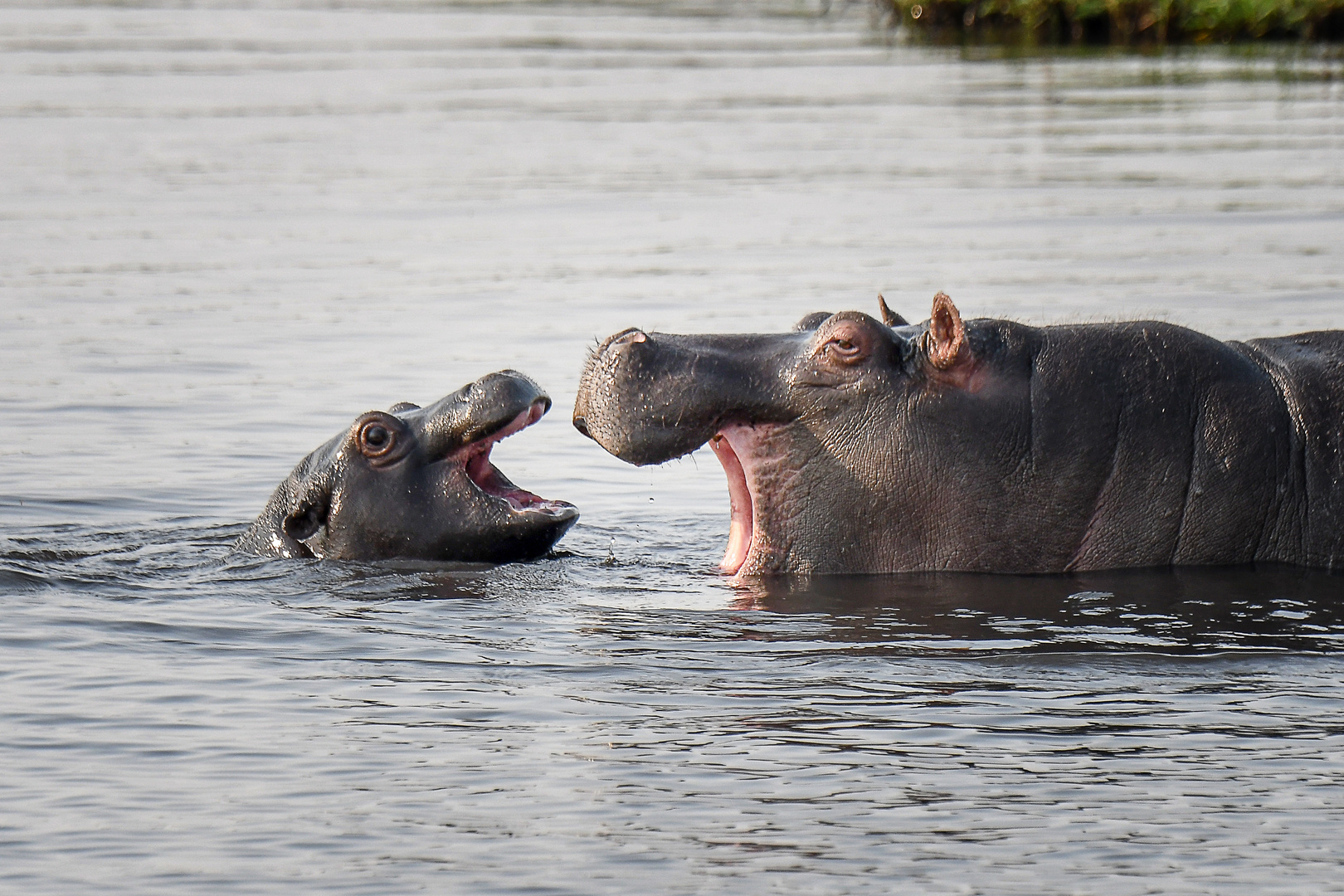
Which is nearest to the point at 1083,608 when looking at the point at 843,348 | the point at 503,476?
the point at 843,348

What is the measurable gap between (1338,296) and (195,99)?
1671cm

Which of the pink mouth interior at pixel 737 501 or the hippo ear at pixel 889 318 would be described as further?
the hippo ear at pixel 889 318

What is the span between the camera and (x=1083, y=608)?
7250mm

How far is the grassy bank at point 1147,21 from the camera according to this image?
32875 mm

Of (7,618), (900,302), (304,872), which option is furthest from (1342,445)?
(900,302)

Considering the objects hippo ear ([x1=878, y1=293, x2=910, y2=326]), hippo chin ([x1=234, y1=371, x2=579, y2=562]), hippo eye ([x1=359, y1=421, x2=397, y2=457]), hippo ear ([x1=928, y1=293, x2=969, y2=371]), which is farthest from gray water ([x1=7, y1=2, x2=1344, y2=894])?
hippo ear ([x1=878, y1=293, x2=910, y2=326])

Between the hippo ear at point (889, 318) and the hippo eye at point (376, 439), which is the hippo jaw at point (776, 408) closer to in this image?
the hippo ear at point (889, 318)

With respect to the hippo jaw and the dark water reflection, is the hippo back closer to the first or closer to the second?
the dark water reflection

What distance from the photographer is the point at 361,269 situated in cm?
1656

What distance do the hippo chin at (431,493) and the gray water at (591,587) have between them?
Answer: 155mm

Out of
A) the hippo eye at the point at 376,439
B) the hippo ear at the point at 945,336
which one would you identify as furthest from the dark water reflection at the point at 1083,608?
the hippo eye at the point at 376,439

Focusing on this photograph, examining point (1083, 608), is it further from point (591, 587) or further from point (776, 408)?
point (591, 587)

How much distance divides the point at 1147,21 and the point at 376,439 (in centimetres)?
2758

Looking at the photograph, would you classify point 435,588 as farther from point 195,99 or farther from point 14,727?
point 195,99
